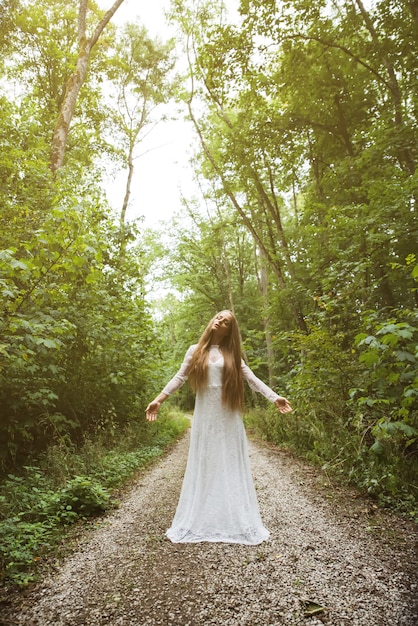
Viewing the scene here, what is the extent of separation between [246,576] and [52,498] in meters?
2.53

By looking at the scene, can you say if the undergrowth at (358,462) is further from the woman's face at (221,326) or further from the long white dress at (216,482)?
the woman's face at (221,326)

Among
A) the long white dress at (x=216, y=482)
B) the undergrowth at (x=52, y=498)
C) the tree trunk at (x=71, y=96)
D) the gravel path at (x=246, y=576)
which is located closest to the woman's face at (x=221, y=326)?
the long white dress at (x=216, y=482)

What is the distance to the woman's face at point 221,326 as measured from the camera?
158 inches

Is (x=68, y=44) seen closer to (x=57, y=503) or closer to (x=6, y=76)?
(x=6, y=76)

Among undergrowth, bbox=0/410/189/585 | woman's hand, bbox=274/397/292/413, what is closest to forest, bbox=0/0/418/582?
undergrowth, bbox=0/410/189/585

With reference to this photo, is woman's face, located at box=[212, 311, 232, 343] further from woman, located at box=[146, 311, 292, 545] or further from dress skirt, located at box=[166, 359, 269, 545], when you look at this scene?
dress skirt, located at box=[166, 359, 269, 545]

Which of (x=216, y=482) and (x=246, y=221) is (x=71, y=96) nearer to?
(x=246, y=221)

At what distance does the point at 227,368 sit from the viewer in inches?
153

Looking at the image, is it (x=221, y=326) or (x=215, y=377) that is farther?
(x=221, y=326)

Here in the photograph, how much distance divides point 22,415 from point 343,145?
10.4 metres

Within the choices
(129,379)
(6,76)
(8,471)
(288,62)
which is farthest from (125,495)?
(6,76)

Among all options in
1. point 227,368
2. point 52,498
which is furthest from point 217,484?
point 52,498

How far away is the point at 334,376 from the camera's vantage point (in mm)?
6188

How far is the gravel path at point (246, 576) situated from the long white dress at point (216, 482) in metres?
0.17
